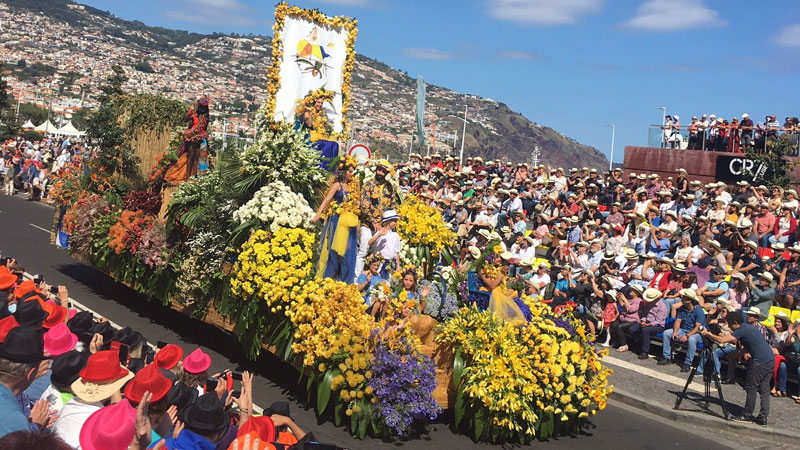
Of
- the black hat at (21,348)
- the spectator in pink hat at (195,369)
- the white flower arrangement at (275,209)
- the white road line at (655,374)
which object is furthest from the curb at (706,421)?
the black hat at (21,348)

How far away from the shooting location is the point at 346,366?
7.12m

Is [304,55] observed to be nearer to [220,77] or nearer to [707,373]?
[707,373]

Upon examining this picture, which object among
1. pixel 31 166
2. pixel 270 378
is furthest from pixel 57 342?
pixel 31 166

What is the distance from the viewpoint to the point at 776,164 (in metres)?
18.5

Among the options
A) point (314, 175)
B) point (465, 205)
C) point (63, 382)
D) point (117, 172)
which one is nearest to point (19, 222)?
point (117, 172)

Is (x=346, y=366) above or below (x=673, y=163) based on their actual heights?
below

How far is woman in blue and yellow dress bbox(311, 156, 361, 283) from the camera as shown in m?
8.67

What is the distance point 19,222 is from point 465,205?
12121 millimetres

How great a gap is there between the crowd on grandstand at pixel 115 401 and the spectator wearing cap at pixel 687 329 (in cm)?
796

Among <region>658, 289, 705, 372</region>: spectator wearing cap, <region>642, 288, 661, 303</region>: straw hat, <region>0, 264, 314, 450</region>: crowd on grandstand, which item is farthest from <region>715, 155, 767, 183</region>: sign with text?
<region>0, 264, 314, 450</region>: crowd on grandstand

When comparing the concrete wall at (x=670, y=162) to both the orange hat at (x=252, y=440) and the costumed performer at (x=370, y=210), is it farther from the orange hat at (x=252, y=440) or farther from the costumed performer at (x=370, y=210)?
the orange hat at (x=252, y=440)

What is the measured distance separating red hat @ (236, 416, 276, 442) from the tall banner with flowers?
7325 millimetres

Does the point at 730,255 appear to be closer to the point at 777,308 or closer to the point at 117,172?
the point at 777,308

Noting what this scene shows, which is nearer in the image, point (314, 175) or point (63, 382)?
point (63, 382)
